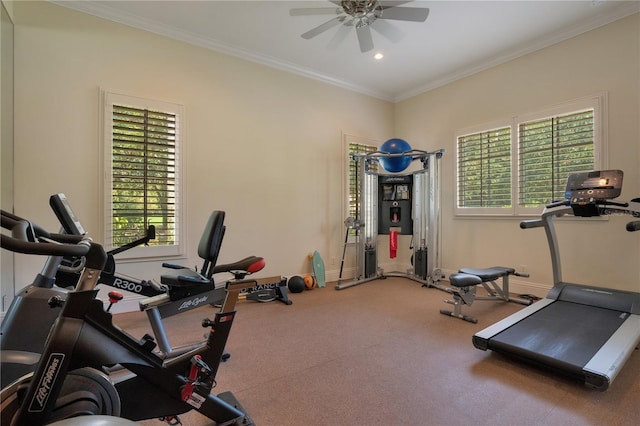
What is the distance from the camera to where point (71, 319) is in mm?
997

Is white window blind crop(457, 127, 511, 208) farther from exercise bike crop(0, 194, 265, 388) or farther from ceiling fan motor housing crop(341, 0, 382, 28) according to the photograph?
exercise bike crop(0, 194, 265, 388)

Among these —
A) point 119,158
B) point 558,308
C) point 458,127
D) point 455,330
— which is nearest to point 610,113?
point 458,127

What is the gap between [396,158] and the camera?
468cm

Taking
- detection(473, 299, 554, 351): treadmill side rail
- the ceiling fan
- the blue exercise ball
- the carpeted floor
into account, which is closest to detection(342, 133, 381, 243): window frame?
the blue exercise ball

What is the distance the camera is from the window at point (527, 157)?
3449 millimetres

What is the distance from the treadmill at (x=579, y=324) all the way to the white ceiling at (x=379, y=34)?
1880 mm

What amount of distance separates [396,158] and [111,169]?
3759mm

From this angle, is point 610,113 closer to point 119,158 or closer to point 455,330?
point 455,330

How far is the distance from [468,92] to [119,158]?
15.8 ft

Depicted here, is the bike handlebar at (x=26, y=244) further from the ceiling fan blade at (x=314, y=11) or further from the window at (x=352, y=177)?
the window at (x=352, y=177)

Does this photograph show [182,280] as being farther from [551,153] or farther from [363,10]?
[551,153]

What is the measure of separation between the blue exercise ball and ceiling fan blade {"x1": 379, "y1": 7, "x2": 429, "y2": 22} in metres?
1.95

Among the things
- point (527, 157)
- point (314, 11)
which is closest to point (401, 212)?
point (527, 157)

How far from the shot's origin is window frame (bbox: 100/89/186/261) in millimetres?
3160
